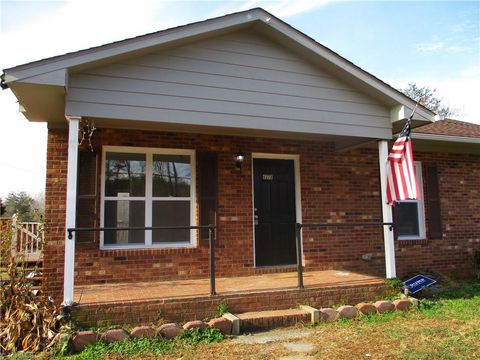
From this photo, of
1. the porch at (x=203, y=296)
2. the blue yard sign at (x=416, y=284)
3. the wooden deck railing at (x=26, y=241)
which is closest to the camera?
the porch at (x=203, y=296)

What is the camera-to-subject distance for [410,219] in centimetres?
870

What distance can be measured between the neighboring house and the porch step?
1.70 meters

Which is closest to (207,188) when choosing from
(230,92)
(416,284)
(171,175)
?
(171,175)

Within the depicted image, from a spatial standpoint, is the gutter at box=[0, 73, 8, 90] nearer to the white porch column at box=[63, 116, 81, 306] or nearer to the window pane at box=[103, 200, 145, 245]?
the white porch column at box=[63, 116, 81, 306]

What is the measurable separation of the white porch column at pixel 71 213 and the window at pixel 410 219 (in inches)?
256

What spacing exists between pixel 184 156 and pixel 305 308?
10.8 ft

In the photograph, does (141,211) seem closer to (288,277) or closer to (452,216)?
(288,277)

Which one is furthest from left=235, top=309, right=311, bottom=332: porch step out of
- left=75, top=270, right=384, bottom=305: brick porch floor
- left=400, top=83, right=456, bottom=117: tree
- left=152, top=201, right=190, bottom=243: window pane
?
left=400, top=83, right=456, bottom=117: tree

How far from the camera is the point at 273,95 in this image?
19.7 ft

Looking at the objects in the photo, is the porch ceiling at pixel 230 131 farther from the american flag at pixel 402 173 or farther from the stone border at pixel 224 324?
the stone border at pixel 224 324

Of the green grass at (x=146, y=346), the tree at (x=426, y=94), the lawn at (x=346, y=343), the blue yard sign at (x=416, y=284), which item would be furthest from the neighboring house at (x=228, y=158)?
the tree at (x=426, y=94)

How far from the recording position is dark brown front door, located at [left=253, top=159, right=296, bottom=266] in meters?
7.47

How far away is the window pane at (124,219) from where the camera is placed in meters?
6.60

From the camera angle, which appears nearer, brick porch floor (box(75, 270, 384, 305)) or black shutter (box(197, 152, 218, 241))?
brick porch floor (box(75, 270, 384, 305))
